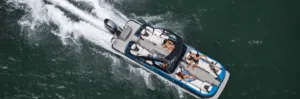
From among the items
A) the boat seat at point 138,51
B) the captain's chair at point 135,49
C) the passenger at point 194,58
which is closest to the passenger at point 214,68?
the passenger at point 194,58

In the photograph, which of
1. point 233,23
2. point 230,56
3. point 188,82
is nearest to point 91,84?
point 188,82

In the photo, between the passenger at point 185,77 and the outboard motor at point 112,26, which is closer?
the passenger at point 185,77

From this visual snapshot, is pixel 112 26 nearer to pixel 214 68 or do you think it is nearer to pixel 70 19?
pixel 70 19

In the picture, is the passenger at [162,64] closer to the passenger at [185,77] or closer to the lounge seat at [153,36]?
the passenger at [185,77]

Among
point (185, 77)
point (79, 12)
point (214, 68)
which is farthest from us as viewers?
point (79, 12)

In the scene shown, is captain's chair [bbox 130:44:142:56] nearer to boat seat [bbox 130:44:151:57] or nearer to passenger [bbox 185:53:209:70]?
boat seat [bbox 130:44:151:57]

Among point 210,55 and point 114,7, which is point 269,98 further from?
point 114,7

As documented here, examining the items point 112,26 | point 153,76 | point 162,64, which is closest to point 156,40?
point 162,64
